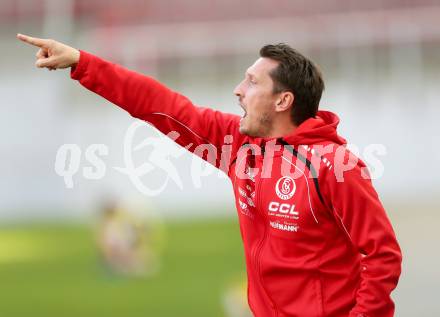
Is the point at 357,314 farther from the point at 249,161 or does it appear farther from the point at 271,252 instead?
the point at 249,161

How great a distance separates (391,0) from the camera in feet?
47.1

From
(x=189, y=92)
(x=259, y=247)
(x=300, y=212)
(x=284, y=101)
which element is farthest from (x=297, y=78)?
(x=189, y=92)

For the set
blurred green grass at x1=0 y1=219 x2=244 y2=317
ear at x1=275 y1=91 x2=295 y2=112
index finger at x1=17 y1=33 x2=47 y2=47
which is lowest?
blurred green grass at x1=0 y1=219 x2=244 y2=317

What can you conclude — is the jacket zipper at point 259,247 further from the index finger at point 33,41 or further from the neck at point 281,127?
the index finger at point 33,41

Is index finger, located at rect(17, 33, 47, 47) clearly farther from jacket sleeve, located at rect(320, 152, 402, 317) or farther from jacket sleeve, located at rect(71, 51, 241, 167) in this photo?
jacket sleeve, located at rect(320, 152, 402, 317)

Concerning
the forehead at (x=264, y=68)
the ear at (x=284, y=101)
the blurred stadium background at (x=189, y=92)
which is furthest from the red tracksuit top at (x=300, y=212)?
the blurred stadium background at (x=189, y=92)

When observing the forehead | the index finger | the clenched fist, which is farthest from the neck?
the index finger

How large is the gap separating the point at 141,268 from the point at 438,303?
3.66 m

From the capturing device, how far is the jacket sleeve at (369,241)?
274 centimetres

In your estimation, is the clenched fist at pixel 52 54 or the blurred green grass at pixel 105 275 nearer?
the clenched fist at pixel 52 54

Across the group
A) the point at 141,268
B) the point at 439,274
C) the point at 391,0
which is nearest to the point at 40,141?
the point at 141,268

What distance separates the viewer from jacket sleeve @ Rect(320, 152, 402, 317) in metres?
2.74

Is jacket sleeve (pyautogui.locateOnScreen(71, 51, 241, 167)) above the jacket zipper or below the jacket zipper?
above

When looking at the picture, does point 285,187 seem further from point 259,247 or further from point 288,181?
point 259,247
